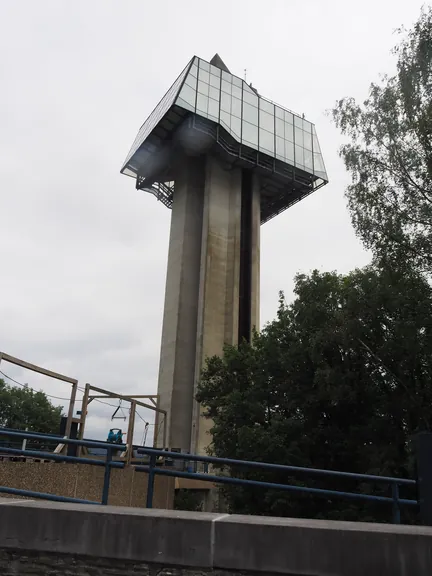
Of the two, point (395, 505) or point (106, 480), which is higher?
point (106, 480)

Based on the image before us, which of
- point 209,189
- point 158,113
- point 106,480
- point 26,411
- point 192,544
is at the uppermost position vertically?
point 158,113

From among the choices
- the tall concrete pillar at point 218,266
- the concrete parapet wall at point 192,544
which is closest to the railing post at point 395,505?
the concrete parapet wall at point 192,544

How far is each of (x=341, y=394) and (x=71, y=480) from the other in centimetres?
1231

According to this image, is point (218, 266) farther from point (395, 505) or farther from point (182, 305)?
point (395, 505)

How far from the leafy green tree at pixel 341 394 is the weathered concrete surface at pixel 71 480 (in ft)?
26.6

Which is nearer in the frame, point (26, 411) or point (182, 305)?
point (182, 305)

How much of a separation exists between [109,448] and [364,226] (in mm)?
16215

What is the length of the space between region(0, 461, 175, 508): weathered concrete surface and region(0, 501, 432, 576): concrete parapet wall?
5.80 metres

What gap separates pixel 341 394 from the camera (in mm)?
19453

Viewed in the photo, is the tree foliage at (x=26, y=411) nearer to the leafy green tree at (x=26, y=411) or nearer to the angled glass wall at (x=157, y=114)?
the leafy green tree at (x=26, y=411)

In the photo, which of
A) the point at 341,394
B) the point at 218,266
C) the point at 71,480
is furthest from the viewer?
the point at 218,266

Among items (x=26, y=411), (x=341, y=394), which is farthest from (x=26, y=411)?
(x=341, y=394)

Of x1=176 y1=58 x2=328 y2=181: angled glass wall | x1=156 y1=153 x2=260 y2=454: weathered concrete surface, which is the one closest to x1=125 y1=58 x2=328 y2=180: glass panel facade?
x1=176 y1=58 x2=328 y2=181: angled glass wall

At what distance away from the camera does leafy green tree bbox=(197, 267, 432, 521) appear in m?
18.0
